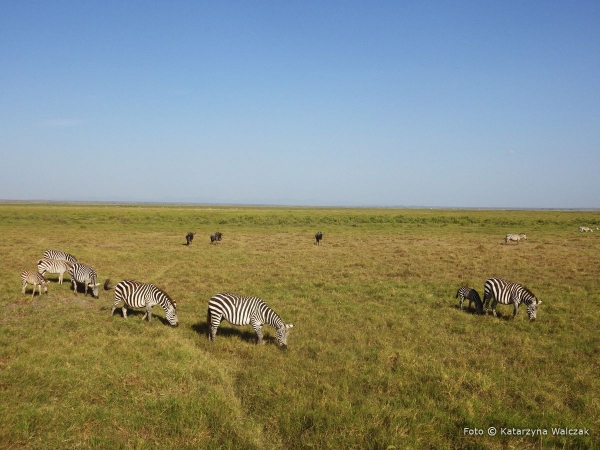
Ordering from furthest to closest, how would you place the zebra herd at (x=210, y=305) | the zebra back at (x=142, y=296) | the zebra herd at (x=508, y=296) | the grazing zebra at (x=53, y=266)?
the grazing zebra at (x=53, y=266), the zebra herd at (x=508, y=296), the zebra back at (x=142, y=296), the zebra herd at (x=210, y=305)

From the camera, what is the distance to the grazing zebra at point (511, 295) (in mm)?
14070

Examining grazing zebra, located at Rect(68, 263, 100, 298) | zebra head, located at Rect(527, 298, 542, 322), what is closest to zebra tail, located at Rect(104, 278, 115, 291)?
grazing zebra, located at Rect(68, 263, 100, 298)

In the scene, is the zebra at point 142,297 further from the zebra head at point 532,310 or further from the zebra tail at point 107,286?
A: the zebra head at point 532,310

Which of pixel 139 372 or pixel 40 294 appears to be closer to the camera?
pixel 139 372

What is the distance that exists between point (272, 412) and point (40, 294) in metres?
14.0

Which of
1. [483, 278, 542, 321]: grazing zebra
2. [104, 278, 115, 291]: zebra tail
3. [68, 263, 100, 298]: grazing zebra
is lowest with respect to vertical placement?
[104, 278, 115, 291]: zebra tail

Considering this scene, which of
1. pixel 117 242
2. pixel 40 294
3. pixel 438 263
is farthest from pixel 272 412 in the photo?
pixel 117 242

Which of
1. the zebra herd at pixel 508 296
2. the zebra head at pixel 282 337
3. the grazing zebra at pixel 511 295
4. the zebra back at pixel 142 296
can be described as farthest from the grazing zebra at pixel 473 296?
the zebra back at pixel 142 296

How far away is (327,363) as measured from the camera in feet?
32.7

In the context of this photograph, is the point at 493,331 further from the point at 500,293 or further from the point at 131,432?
the point at 131,432

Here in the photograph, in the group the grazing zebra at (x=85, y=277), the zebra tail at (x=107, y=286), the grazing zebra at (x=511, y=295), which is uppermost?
the grazing zebra at (x=511, y=295)

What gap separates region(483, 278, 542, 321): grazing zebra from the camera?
554 inches

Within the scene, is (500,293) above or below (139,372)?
above

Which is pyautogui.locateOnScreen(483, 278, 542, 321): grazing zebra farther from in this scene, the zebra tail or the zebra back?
the zebra tail
